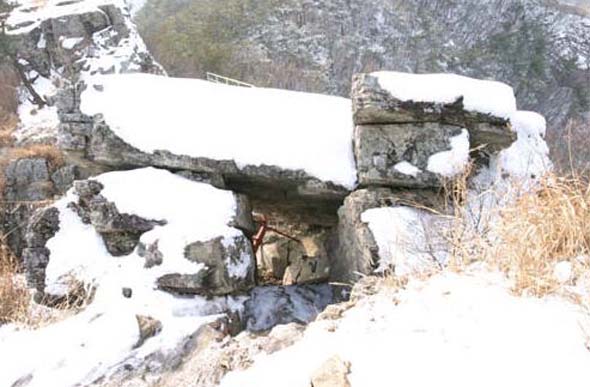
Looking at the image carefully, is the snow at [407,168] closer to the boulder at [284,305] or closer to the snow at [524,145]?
the snow at [524,145]

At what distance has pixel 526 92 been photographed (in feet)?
73.8

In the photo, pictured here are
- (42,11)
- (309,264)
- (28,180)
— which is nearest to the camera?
(309,264)

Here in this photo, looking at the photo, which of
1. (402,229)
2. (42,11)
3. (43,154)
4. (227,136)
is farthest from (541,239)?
(42,11)

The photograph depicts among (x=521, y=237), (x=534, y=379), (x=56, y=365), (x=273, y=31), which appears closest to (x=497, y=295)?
(x=521, y=237)

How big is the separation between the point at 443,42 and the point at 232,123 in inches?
813

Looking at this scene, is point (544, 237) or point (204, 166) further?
point (204, 166)

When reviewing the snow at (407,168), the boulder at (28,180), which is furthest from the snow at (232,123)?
the boulder at (28,180)

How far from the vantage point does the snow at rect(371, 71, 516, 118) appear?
5.23 m

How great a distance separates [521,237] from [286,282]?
4974 millimetres

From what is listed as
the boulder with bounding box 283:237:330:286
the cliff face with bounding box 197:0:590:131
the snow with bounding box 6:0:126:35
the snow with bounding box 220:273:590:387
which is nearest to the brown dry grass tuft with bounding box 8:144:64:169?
the snow with bounding box 6:0:126:35

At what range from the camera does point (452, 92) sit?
17.3 ft

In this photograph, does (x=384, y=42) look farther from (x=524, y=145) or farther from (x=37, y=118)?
(x=524, y=145)

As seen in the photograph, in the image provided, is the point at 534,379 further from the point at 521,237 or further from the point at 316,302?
the point at 316,302

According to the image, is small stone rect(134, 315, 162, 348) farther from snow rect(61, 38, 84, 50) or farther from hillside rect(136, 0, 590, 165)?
hillside rect(136, 0, 590, 165)
